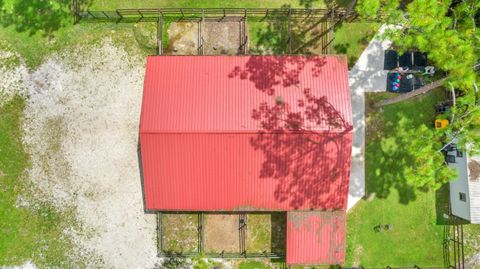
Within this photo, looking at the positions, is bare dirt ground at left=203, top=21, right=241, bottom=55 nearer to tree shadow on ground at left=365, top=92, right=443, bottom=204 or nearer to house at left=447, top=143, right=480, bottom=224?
tree shadow on ground at left=365, top=92, right=443, bottom=204

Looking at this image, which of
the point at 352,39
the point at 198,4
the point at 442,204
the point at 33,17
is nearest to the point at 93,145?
the point at 33,17

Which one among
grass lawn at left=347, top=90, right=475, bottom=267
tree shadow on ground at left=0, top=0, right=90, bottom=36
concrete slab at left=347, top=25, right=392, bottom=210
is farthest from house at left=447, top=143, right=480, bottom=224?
tree shadow on ground at left=0, top=0, right=90, bottom=36

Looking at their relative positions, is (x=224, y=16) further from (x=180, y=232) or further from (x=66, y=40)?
(x=180, y=232)

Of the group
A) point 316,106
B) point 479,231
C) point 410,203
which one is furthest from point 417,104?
point 479,231

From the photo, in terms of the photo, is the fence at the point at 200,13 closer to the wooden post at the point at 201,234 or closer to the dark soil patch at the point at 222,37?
the dark soil patch at the point at 222,37

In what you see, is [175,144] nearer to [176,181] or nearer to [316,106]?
[176,181]

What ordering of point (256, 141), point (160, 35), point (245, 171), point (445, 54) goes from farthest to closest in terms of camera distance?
point (160, 35), point (245, 171), point (256, 141), point (445, 54)

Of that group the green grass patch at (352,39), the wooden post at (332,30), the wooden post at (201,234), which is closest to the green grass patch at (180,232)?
the wooden post at (201,234)
